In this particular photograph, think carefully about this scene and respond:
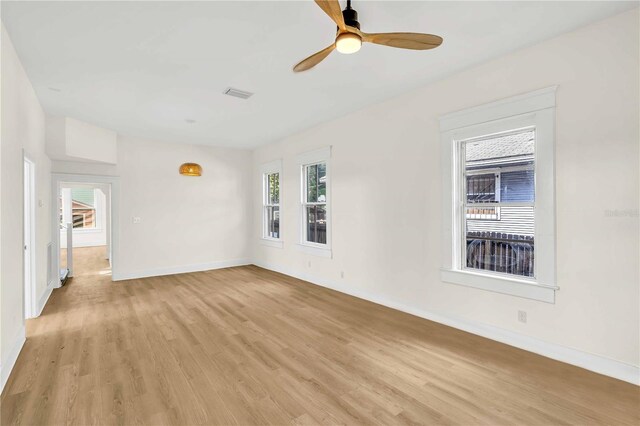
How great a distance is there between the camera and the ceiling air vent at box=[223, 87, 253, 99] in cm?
380

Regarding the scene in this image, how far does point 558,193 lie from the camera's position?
274 cm

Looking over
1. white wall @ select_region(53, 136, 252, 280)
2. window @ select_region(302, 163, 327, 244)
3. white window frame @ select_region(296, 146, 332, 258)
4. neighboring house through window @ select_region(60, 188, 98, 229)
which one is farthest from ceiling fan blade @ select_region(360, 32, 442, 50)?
neighboring house through window @ select_region(60, 188, 98, 229)

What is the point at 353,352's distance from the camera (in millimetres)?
2928

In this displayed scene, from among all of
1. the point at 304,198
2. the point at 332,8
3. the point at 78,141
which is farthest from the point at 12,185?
the point at 304,198

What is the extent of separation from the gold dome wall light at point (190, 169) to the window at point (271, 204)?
4.67ft

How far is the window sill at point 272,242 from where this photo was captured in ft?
21.5

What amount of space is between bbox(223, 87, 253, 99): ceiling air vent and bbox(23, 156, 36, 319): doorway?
8.06 ft

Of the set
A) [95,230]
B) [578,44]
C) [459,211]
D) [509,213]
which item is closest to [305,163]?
[459,211]

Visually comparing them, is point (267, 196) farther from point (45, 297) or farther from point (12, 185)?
point (12, 185)

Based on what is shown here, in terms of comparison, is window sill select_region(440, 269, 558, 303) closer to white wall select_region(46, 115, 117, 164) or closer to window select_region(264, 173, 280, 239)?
window select_region(264, 173, 280, 239)

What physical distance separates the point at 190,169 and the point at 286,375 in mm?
5292

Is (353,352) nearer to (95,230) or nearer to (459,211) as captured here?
(459,211)

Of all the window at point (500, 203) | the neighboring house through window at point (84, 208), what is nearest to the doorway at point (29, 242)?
the window at point (500, 203)

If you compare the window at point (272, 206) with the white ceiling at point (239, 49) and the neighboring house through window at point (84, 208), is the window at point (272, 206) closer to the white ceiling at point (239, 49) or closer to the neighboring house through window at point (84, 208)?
the white ceiling at point (239, 49)
